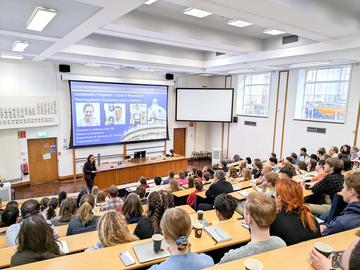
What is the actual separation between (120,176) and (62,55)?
401 cm

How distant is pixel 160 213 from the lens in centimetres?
268

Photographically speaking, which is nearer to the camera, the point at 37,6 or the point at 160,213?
the point at 160,213

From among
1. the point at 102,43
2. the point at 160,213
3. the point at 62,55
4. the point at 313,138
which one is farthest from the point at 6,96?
the point at 313,138

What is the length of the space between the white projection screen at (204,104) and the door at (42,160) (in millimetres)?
5215

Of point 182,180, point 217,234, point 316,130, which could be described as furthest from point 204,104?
point 217,234

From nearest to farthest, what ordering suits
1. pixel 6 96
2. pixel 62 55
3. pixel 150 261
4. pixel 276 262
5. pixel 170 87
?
pixel 276 262 < pixel 150 261 < pixel 62 55 < pixel 6 96 < pixel 170 87

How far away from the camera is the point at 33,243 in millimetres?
2105

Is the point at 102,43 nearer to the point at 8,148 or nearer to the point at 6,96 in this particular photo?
the point at 6,96

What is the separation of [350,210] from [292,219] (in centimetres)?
61

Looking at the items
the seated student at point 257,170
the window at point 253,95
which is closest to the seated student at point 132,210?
the seated student at point 257,170

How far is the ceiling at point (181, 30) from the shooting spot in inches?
121

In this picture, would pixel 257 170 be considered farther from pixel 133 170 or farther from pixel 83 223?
pixel 83 223

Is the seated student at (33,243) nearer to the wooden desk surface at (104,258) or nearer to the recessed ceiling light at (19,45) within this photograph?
the wooden desk surface at (104,258)

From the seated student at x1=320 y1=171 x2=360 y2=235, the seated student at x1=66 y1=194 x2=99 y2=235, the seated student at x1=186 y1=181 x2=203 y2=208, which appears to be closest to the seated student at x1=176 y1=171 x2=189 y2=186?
the seated student at x1=186 y1=181 x2=203 y2=208
